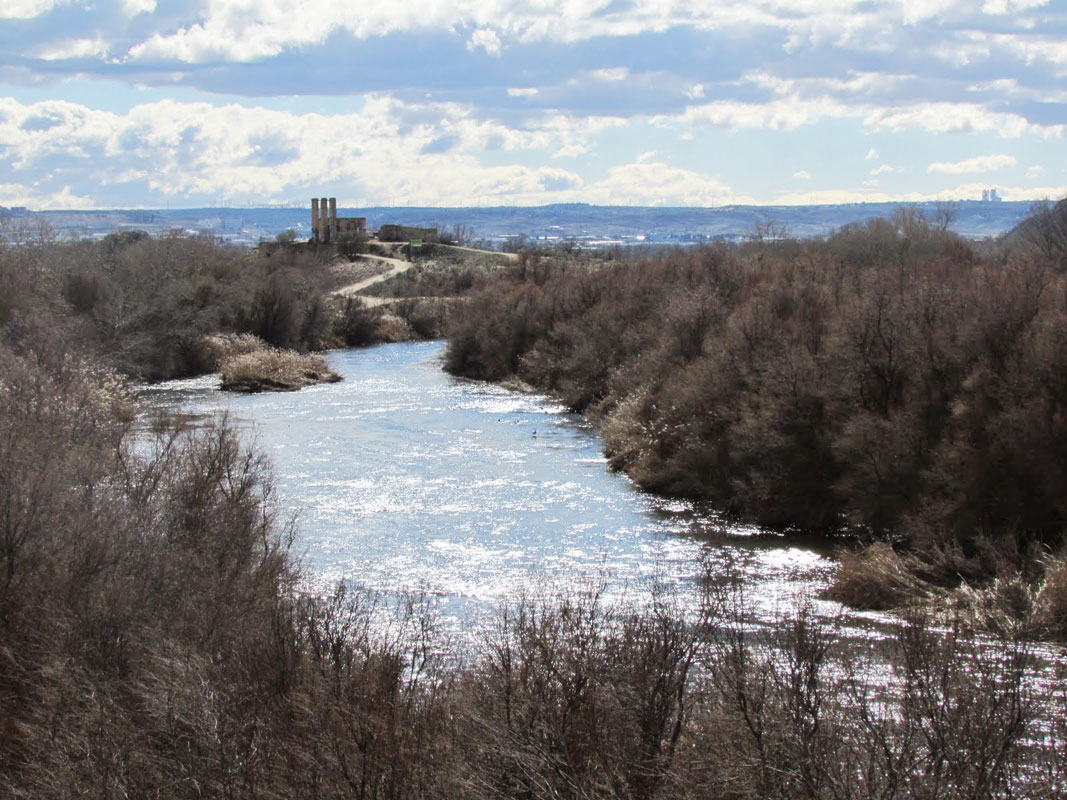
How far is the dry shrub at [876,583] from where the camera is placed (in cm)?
2308

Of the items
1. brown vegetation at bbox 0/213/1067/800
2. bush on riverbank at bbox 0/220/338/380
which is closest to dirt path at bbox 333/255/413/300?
bush on riverbank at bbox 0/220/338/380

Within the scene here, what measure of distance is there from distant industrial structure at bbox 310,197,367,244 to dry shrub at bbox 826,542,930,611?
343ft

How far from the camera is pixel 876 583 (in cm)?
2341

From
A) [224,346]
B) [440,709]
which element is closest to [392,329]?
[224,346]

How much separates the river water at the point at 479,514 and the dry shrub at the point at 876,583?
33.6 inches

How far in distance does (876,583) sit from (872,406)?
27.7 feet

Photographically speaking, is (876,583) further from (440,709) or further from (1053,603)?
(440,709)

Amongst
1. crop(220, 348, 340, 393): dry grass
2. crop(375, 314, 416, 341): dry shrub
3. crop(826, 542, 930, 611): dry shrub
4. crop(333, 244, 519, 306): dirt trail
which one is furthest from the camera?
crop(333, 244, 519, 306): dirt trail

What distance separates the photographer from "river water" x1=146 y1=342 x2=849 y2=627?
24625 mm

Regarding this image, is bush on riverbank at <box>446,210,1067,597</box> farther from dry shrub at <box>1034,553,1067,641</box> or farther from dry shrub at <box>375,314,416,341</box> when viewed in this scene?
dry shrub at <box>375,314,416,341</box>

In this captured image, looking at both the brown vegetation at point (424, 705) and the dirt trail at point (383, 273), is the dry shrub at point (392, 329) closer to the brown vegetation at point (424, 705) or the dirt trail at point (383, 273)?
the dirt trail at point (383, 273)

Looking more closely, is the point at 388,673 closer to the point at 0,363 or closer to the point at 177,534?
the point at 177,534

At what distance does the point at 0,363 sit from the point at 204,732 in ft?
67.4

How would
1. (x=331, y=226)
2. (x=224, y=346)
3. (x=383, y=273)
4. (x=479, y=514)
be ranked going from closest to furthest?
(x=479, y=514) < (x=224, y=346) < (x=383, y=273) < (x=331, y=226)
